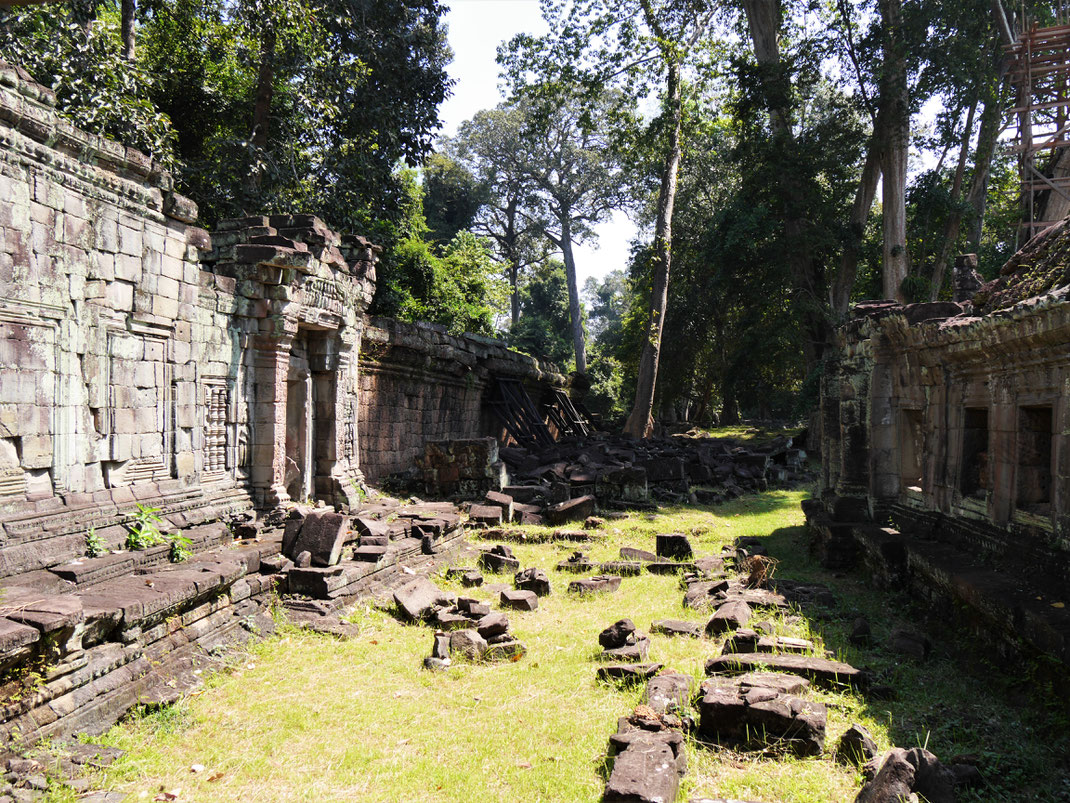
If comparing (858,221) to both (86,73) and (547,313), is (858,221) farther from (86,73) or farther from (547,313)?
(547,313)

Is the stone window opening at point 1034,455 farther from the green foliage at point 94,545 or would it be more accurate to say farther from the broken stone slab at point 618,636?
the green foliage at point 94,545

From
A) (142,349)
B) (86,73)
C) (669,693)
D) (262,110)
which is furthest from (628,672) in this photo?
(262,110)

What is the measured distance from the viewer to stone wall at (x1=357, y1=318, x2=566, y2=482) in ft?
38.3

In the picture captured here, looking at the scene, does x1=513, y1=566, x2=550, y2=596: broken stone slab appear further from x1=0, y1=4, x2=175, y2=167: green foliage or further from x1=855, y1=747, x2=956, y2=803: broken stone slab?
x1=0, y1=4, x2=175, y2=167: green foliage

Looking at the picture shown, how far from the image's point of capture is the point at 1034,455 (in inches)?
216

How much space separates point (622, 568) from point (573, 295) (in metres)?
25.5

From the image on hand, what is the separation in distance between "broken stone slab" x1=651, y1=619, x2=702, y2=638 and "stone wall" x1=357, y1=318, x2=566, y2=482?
668 cm

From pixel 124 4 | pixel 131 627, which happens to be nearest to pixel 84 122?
pixel 124 4

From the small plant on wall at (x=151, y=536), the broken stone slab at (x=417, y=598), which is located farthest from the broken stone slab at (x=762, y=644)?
the small plant on wall at (x=151, y=536)

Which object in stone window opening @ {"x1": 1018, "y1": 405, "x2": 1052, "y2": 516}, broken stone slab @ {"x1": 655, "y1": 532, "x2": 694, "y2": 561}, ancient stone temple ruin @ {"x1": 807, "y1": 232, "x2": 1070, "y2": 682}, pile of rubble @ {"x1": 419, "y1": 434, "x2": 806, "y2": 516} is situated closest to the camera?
ancient stone temple ruin @ {"x1": 807, "y1": 232, "x2": 1070, "y2": 682}

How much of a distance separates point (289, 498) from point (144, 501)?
7.33 feet

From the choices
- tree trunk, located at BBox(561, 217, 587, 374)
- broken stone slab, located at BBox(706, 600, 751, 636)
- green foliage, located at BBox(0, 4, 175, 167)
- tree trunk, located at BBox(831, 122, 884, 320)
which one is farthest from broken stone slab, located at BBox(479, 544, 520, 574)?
tree trunk, located at BBox(561, 217, 587, 374)

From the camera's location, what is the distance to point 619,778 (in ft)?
11.0

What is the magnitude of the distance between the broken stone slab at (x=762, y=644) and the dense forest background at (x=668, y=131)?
11217 mm
